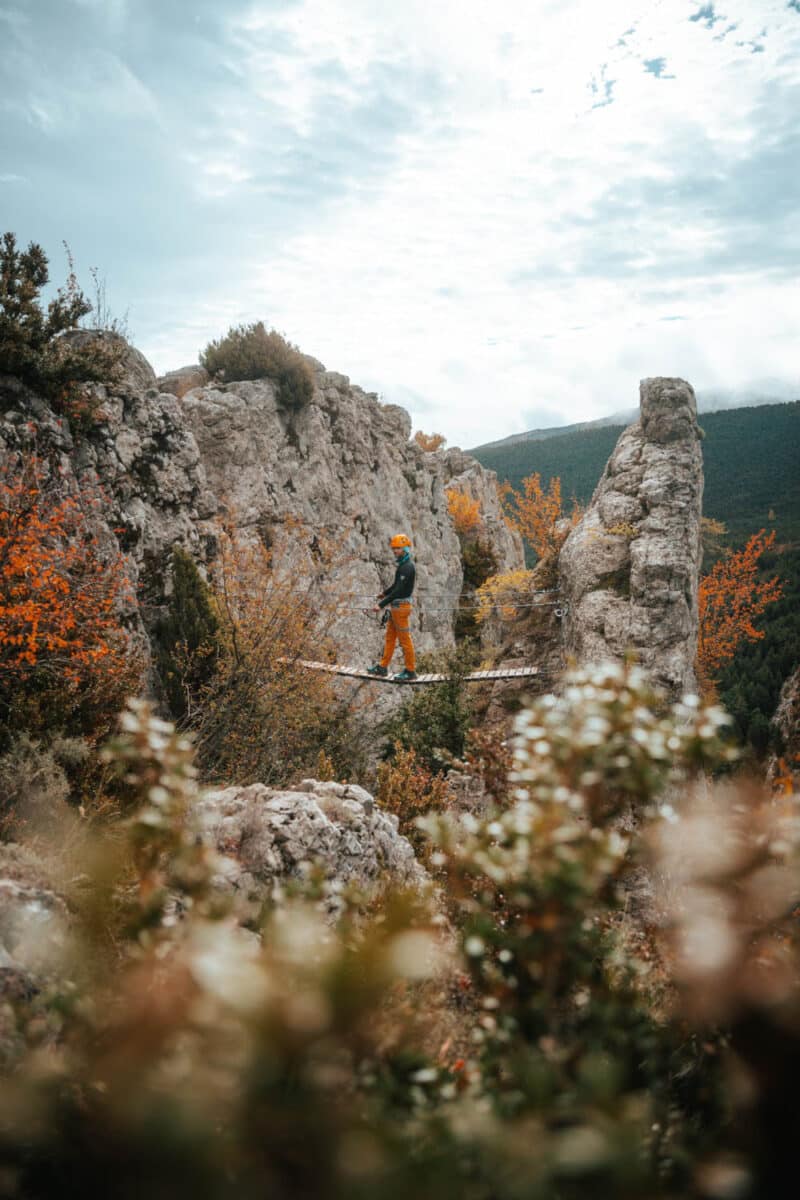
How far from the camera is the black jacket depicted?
10336 millimetres

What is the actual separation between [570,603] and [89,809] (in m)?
10.6

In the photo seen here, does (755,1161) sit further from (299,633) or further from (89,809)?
(299,633)

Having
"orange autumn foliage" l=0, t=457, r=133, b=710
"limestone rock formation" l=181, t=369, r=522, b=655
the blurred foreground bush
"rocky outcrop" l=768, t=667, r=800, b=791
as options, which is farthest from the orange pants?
the blurred foreground bush

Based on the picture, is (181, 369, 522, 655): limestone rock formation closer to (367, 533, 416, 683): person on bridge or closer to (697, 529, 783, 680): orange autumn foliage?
(367, 533, 416, 683): person on bridge

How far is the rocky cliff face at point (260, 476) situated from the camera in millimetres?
10656

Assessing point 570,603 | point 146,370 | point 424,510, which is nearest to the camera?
point 570,603

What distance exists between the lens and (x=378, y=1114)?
164cm

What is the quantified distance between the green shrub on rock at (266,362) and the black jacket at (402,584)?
9463mm

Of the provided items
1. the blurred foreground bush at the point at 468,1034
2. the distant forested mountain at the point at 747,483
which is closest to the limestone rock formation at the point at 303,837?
the blurred foreground bush at the point at 468,1034

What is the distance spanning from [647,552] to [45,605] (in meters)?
10.9

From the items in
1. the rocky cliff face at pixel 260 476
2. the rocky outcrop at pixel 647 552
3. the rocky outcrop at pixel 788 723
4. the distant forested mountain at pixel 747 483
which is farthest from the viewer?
the distant forested mountain at pixel 747 483

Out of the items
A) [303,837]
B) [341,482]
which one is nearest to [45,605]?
[303,837]

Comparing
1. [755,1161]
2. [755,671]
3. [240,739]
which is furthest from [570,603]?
[755,671]

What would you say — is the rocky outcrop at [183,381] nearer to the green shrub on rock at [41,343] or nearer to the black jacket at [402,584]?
the green shrub on rock at [41,343]
